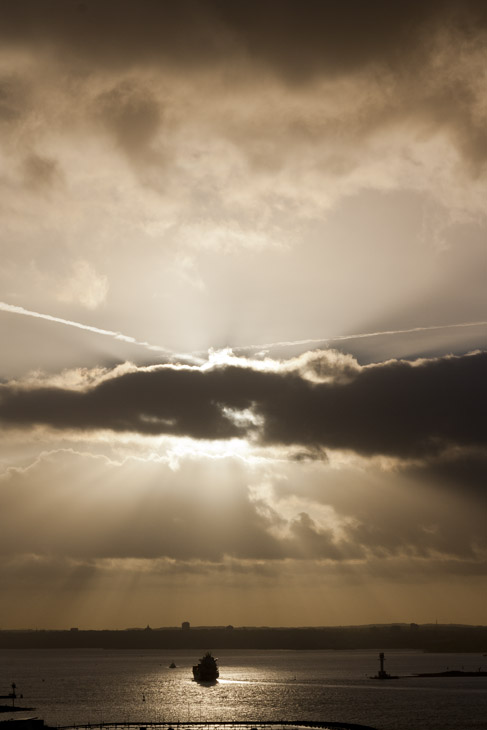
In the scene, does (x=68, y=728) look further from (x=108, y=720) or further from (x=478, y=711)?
(x=478, y=711)

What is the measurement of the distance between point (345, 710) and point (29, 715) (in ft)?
228

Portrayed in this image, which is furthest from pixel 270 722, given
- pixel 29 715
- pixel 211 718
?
pixel 29 715

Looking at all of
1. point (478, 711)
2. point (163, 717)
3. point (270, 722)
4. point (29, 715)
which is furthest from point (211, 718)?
point (478, 711)

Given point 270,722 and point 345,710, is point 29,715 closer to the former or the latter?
point 270,722

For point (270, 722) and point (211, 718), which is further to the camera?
point (211, 718)

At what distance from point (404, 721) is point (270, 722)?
98.2 feet

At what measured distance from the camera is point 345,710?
195 m

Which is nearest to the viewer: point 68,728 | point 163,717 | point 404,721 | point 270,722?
point 68,728

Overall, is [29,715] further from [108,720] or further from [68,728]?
[68,728]

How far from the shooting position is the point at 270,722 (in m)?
158

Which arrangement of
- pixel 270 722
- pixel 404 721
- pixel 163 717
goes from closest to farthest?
pixel 270 722
pixel 404 721
pixel 163 717

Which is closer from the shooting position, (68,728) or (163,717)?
(68,728)

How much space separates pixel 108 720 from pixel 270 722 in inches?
1527

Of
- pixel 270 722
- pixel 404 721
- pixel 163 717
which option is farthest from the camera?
pixel 163 717
